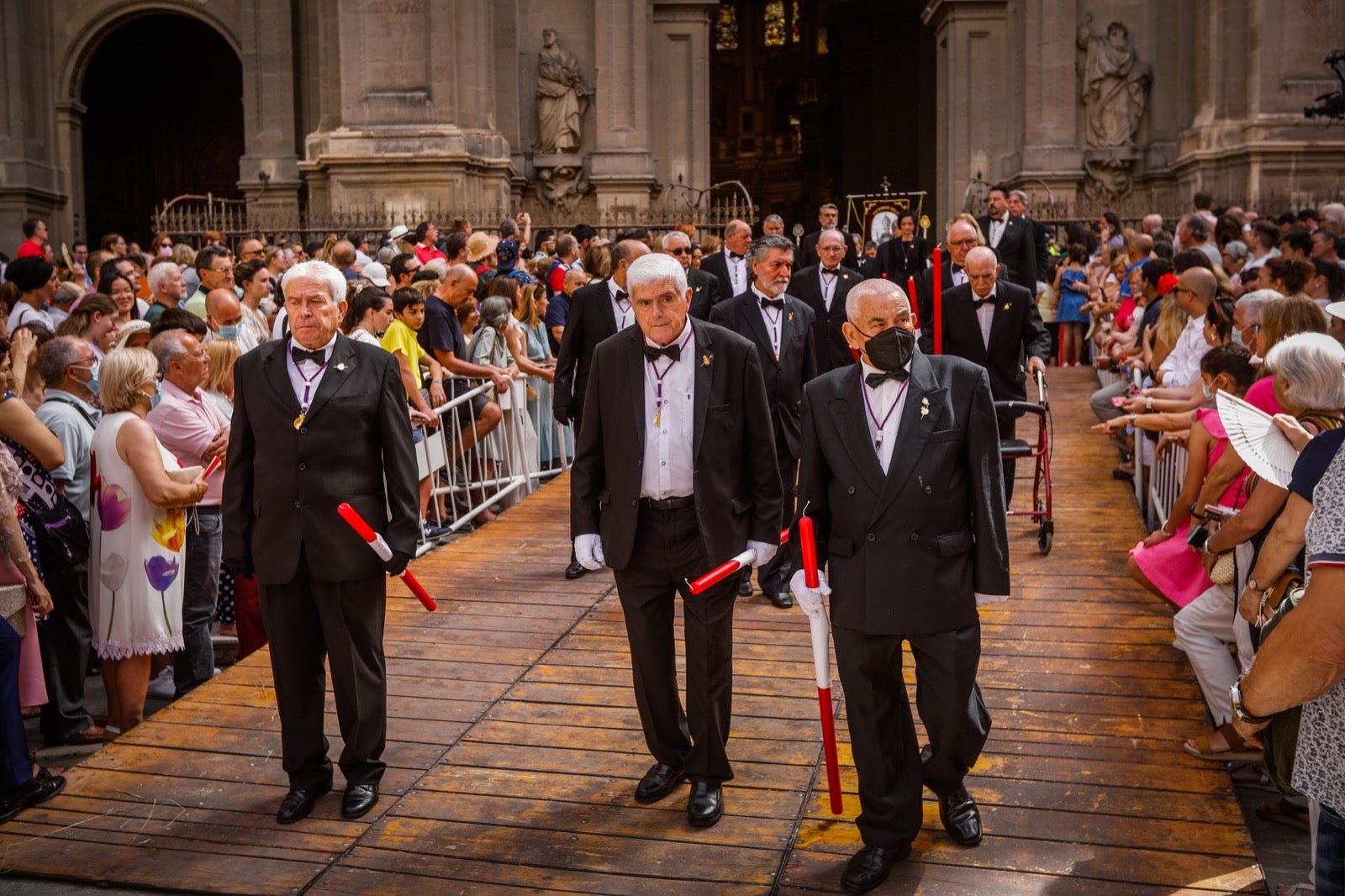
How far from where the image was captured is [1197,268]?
359 inches

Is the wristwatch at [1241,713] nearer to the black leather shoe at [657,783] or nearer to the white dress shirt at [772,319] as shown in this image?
the black leather shoe at [657,783]

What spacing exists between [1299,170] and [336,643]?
21.4m

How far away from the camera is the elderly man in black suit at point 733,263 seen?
11.7m

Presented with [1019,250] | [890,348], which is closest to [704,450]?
[890,348]

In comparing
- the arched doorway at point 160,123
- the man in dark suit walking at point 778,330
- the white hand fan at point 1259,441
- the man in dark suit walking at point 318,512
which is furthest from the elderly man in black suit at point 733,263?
the arched doorway at point 160,123

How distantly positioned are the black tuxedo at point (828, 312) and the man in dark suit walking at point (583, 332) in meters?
1.67

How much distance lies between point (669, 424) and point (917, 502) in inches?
45.7

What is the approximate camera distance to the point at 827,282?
1046 centimetres

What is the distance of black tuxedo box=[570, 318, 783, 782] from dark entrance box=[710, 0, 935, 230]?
2960 centimetres

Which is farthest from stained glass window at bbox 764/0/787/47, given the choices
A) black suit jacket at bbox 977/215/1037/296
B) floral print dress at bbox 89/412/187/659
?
floral print dress at bbox 89/412/187/659

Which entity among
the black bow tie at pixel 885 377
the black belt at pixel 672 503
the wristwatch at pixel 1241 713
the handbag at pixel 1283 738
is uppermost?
the black bow tie at pixel 885 377

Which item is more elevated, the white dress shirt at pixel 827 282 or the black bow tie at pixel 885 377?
the white dress shirt at pixel 827 282

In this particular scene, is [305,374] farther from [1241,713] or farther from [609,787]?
[1241,713]

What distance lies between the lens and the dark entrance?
38188mm
